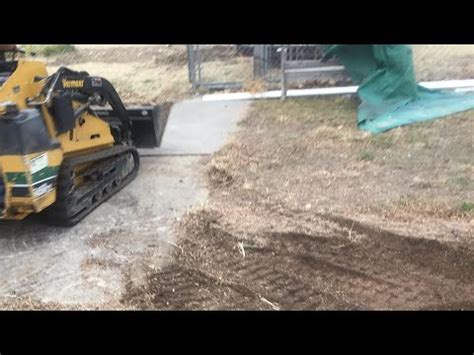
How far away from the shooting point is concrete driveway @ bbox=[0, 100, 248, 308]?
4.08 meters

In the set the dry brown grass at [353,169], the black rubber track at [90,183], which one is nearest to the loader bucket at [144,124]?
the black rubber track at [90,183]

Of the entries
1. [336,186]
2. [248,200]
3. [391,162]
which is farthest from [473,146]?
[248,200]

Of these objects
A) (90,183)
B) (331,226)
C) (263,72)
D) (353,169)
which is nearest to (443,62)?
(263,72)

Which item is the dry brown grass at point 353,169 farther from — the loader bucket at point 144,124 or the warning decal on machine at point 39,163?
the warning decal on machine at point 39,163

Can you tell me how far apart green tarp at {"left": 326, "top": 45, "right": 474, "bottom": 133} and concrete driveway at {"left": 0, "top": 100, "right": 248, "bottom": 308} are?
2710 mm

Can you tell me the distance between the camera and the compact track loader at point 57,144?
13.9 feet

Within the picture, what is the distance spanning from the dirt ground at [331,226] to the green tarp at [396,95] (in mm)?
400

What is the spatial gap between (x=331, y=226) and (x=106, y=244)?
1902mm

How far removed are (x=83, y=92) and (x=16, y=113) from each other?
1144 millimetres

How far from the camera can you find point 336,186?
5648mm

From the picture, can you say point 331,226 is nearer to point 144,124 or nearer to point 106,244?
point 106,244

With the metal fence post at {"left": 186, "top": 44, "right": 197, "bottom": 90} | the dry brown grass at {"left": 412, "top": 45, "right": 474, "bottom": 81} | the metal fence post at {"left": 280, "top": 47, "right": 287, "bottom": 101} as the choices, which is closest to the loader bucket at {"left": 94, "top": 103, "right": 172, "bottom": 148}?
the metal fence post at {"left": 280, "top": 47, "right": 287, "bottom": 101}

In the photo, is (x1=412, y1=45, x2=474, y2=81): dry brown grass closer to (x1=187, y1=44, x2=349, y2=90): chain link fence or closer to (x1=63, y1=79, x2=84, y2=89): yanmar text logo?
(x1=187, y1=44, x2=349, y2=90): chain link fence

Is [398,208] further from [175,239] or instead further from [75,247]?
[75,247]
